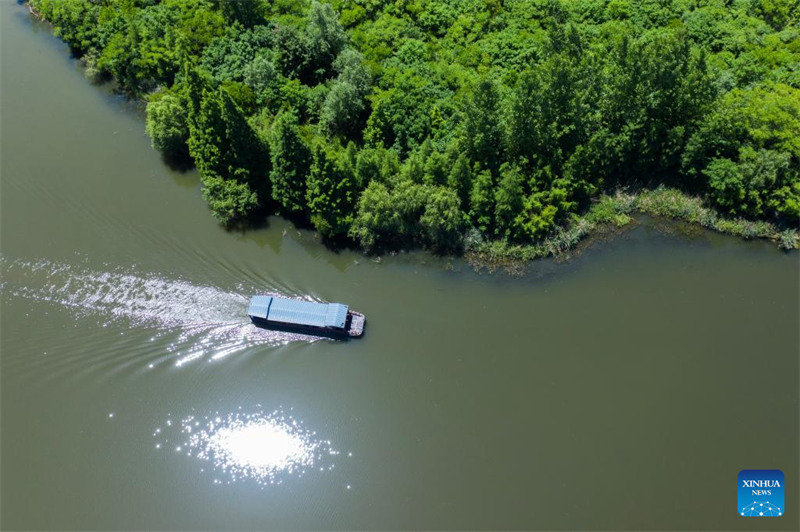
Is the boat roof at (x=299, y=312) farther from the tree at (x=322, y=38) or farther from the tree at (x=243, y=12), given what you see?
the tree at (x=243, y=12)

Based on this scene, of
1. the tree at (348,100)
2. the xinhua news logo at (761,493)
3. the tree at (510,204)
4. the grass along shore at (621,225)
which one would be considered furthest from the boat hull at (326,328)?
the xinhua news logo at (761,493)

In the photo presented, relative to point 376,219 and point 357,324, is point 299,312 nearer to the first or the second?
point 357,324

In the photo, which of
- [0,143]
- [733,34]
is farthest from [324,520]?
[733,34]

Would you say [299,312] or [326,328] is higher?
[299,312]

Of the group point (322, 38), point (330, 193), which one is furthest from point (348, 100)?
point (330, 193)

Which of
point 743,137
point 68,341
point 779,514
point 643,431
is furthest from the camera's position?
point 743,137

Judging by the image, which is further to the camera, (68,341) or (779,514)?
(68,341)

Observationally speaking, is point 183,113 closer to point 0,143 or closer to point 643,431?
point 0,143
